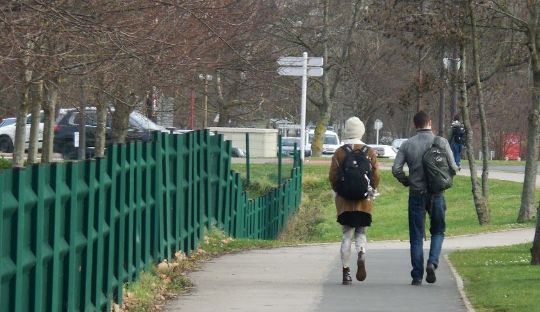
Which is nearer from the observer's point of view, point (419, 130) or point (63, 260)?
point (63, 260)

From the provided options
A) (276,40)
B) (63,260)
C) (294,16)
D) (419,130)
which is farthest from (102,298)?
(294,16)

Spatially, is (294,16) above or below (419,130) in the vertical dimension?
above

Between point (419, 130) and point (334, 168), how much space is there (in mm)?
933

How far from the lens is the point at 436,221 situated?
1227 centimetres

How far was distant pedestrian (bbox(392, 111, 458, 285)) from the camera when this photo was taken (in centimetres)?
1208

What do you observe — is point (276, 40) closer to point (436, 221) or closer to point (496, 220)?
point (496, 220)

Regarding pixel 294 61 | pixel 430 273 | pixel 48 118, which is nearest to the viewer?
pixel 430 273

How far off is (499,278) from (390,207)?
19586 mm

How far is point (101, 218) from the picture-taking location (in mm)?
9172

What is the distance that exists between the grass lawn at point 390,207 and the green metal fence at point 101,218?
22.3 ft

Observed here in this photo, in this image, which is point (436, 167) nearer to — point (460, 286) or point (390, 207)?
point (460, 286)

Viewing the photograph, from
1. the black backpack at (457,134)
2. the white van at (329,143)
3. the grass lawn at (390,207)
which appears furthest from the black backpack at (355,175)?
the white van at (329,143)

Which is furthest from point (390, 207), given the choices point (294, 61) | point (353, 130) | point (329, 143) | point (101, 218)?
point (329, 143)

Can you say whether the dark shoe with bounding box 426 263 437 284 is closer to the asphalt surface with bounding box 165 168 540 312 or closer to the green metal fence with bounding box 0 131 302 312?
the asphalt surface with bounding box 165 168 540 312
